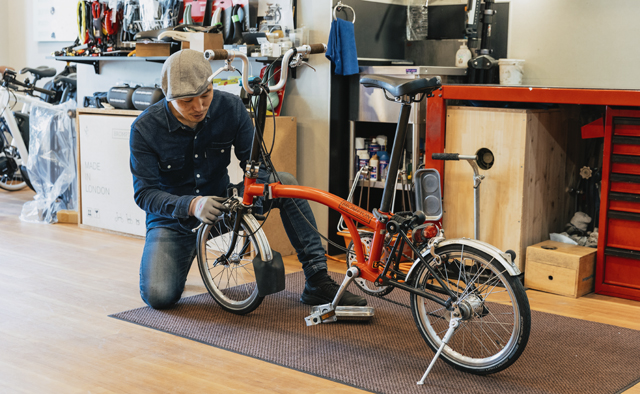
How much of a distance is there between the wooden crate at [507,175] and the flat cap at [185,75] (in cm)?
131

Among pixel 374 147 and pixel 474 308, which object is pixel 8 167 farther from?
pixel 474 308

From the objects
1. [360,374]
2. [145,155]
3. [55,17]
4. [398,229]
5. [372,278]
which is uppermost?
[55,17]

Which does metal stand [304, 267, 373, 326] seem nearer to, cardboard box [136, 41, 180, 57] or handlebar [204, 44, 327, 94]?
handlebar [204, 44, 327, 94]

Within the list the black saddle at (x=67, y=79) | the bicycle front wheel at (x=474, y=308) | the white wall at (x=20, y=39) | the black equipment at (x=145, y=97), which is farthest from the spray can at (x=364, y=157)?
the white wall at (x=20, y=39)

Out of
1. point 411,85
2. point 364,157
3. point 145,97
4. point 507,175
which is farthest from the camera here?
point 145,97

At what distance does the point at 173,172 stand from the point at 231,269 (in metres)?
0.48

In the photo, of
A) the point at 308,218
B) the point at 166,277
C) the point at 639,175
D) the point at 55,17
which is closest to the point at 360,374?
the point at 308,218

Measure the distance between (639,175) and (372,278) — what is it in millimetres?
1385

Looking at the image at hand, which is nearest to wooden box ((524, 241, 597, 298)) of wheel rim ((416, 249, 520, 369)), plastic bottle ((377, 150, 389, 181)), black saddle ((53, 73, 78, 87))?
wheel rim ((416, 249, 520, 369))

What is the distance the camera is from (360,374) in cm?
218

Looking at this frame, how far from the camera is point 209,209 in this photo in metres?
2.55

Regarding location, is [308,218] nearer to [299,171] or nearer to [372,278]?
[372,278]

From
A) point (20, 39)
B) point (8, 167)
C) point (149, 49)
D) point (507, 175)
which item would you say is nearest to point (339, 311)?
point (507, 175)

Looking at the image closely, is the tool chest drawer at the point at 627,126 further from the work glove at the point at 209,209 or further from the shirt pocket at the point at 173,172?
the shirt pocket at the point at 173,172
